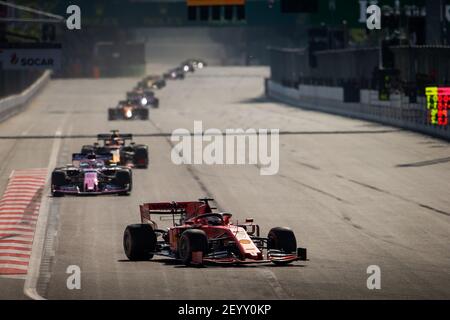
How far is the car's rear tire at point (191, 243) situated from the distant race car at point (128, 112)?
5299cm

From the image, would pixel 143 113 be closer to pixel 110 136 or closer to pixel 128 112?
pixel 128 112

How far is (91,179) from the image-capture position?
120 feet

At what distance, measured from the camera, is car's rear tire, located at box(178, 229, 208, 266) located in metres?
23.4

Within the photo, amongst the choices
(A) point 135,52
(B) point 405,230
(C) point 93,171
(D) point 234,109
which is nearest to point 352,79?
(D) point 234,109

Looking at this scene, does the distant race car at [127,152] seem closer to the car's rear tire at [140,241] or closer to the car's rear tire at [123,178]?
the car's rear tire at [123,178]

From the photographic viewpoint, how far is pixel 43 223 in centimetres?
3152

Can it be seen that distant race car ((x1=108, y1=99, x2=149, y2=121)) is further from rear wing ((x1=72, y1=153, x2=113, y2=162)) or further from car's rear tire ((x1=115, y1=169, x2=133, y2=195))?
car's rear tire ((x1=115, y1=169, x2=133, y2=195))

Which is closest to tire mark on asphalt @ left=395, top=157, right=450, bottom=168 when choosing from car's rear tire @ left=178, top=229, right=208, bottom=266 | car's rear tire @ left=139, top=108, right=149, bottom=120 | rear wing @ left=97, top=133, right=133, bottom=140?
rear wing @ left=97, top=133, right=133, bottom=140

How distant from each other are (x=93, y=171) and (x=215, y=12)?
22642mm

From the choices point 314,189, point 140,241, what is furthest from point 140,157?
point 140,241

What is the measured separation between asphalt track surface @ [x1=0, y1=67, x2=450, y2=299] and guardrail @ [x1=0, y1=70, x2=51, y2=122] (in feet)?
5.66

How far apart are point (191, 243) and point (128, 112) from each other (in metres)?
54.0

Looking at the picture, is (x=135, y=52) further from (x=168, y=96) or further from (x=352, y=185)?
(x=352, y=185)

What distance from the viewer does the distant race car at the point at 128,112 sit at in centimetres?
7688
